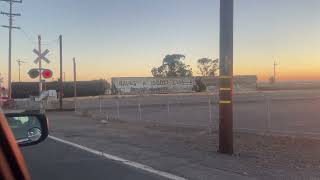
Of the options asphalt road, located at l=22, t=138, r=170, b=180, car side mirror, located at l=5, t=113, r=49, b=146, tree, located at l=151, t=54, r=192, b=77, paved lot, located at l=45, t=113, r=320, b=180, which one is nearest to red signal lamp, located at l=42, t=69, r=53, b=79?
paved lot, located at l=45, t=113, r=320, b=180

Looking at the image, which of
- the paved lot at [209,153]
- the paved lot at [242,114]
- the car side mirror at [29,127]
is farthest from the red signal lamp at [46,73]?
the car side mirror at [29,127]

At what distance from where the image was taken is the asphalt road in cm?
1007

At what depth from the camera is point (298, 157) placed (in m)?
12.2

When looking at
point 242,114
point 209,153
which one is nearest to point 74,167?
point 209,153

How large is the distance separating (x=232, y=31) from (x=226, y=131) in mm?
2378

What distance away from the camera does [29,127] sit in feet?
9.33

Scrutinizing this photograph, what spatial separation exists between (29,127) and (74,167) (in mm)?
8484

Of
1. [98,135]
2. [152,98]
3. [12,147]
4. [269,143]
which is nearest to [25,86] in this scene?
[152,98]

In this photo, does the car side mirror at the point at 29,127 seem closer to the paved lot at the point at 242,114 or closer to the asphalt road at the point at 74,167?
the asphalt road at the point at 74,167

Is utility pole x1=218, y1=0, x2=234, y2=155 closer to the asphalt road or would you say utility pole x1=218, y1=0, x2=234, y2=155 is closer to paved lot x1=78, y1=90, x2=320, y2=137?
the asphalt road

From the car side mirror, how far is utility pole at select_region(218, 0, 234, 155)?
10560mm

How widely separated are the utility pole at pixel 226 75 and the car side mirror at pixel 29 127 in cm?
1056

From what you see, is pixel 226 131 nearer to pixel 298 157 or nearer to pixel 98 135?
pixel 298 157

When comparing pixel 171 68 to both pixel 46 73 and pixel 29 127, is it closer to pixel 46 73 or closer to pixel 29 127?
pixel 46 73
